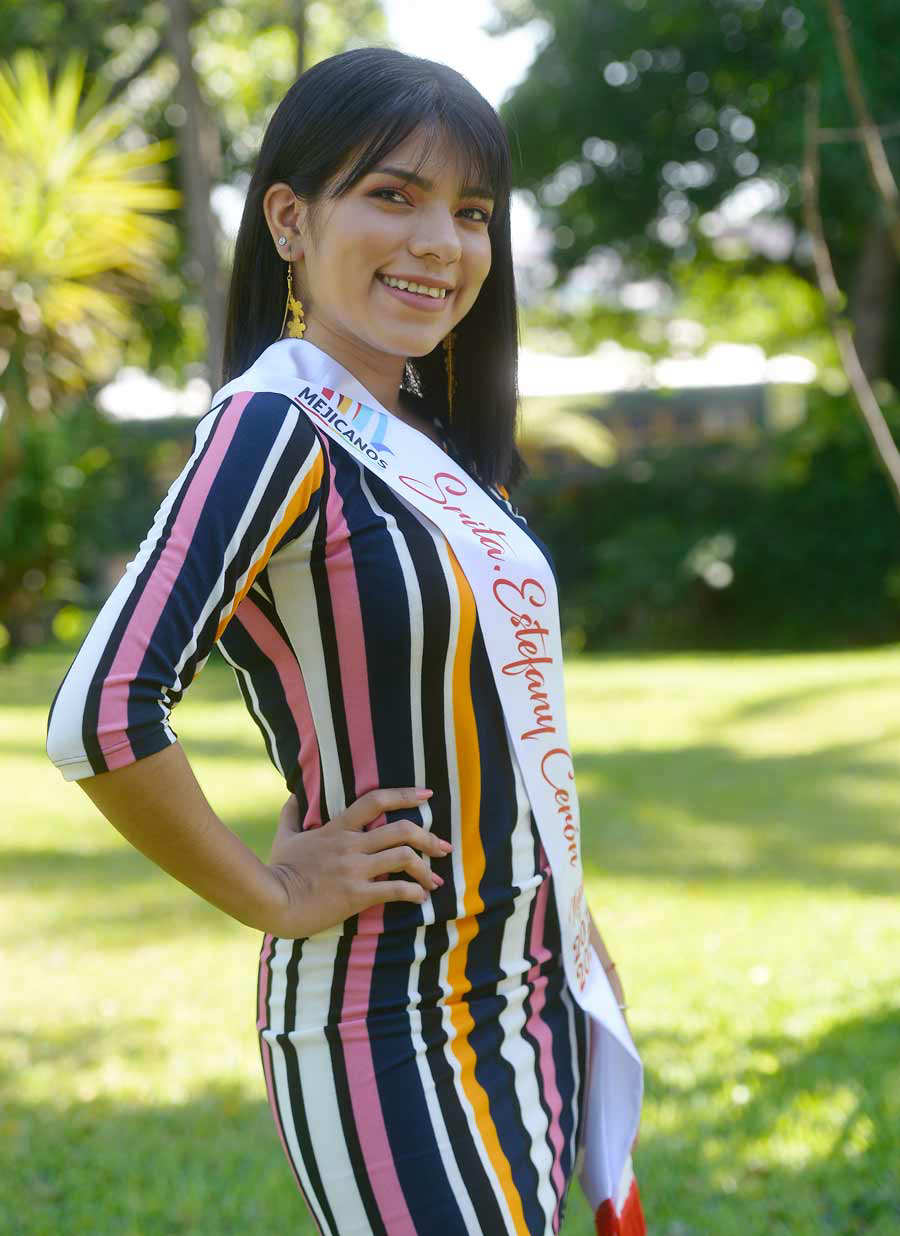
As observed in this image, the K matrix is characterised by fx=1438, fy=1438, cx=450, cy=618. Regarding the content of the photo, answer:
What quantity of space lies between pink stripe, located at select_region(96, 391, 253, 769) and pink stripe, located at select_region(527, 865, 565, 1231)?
48 centimetres

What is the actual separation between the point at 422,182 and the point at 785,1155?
287cm

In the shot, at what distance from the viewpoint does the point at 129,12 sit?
1756 cm

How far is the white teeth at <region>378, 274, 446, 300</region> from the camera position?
1.45m

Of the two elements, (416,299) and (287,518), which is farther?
(416,299)

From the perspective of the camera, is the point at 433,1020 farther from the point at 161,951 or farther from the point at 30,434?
the point at 30,434

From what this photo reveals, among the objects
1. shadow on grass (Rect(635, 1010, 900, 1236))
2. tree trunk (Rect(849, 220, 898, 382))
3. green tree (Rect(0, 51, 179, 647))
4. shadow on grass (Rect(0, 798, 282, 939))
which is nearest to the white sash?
shadow on grass (Rect(635, 1010, 900, 1236))

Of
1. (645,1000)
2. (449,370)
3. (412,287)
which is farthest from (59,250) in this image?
(412,287)

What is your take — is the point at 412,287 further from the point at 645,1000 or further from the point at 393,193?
the point at 645,1000

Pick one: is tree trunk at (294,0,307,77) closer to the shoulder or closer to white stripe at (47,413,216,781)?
the shoulder

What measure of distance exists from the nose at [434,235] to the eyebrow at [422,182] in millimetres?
25

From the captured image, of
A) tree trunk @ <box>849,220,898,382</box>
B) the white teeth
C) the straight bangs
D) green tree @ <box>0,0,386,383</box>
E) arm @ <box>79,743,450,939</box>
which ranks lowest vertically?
tree trunk @ <box>849,220,898,382</box>

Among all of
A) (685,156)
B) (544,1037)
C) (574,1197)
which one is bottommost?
(574,1197)

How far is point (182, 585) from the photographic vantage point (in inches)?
46.9

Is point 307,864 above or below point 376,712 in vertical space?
below
